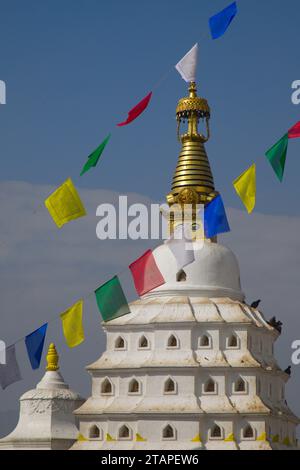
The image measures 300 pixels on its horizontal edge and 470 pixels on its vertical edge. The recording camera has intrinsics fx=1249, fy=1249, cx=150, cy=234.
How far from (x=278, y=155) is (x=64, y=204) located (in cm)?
636

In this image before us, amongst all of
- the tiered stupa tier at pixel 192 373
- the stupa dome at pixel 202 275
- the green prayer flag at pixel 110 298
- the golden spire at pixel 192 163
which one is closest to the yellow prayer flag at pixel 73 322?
the green prayer flag at pixel 110 298

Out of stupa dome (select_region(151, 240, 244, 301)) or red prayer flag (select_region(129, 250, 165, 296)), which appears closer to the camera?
red prayer flag (select_region(129, 250, 165, 296))

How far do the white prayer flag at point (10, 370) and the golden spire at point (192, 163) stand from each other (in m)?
23.1

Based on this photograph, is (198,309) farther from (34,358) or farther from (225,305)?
(34,358)

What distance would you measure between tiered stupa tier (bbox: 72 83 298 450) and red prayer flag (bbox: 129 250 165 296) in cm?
1615

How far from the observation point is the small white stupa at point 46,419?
57.1 meters

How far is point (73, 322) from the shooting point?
120 ft

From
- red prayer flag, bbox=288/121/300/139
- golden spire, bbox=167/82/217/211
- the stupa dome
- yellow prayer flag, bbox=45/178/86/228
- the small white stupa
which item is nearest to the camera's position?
red prayer flag, bbox=288/121/300/139

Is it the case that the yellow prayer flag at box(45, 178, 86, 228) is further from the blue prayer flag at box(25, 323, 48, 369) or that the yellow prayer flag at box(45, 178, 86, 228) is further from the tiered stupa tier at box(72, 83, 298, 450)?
the tiered stupa tier at box(72, 83, 298, 450)

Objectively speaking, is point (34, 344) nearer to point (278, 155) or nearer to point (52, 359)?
point (278, 155)

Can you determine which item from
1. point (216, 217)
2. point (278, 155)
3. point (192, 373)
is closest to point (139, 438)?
point (192, 373)

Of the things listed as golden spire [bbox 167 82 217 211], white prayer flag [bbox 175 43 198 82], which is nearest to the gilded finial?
golden spire [bbox 167 82 217 211]

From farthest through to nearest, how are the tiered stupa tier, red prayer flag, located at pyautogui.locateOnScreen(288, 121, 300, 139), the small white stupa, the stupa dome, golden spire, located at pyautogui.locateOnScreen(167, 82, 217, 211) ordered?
golden spire, located at pyautogui.locateOnScreen(167, 82, 217, 211), the small white stupa, the stupa dome, the tiered stupa tier, red prayer flag, located at pyautogui.locateOnScreen(288, 121, 300, 139)

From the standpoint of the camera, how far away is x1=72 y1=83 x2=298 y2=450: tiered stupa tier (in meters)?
52.2
